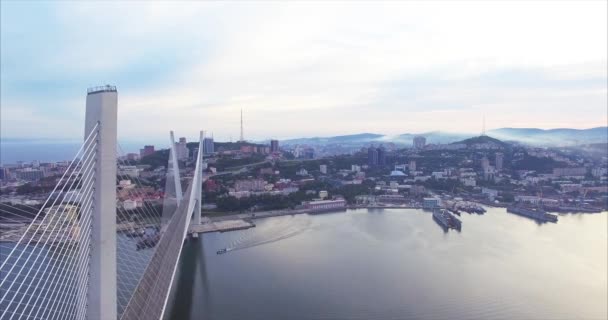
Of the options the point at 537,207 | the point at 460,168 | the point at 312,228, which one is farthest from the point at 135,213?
the point at 460,168

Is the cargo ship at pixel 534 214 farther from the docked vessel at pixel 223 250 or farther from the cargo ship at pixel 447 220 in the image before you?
the docked vessel at pixel 223 250

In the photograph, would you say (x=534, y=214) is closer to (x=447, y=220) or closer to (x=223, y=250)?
(x=447, y=220)

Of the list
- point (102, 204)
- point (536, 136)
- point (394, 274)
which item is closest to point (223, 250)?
point (394, 274)

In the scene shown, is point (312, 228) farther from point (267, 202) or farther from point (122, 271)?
point (122, 271)

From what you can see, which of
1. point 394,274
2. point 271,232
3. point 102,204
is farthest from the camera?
point 271,232

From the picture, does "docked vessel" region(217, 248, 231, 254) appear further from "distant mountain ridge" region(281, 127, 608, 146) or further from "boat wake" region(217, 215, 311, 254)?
"distant mountain ridge" region(281, 127, 608, 146)
